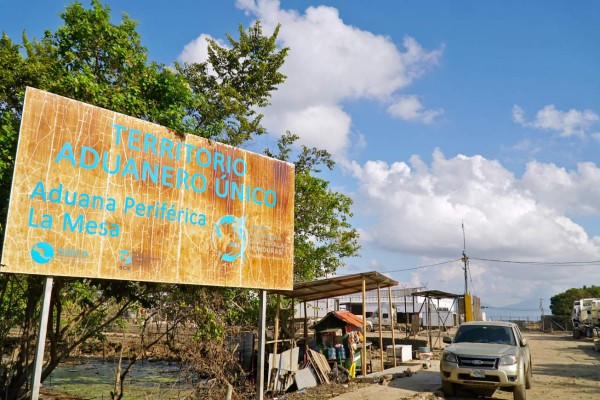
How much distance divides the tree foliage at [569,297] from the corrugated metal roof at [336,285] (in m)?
49.7

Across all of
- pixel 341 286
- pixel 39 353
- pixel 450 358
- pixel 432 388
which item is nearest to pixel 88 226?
pixel 39 353

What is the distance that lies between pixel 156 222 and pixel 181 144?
1.66 metres

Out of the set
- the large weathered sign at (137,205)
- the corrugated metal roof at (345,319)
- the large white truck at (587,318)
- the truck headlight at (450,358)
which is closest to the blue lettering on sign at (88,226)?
the large weathered sign at (137,205)

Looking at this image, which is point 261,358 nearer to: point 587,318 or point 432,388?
point 432,388

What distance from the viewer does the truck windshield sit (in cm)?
1305

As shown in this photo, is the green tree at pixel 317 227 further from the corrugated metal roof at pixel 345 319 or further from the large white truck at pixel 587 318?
the large white truck at pixel 587 318

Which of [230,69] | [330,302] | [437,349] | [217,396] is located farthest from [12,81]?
[330,302]

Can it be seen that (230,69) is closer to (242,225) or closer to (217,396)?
(242,225)

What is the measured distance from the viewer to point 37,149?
696 cm

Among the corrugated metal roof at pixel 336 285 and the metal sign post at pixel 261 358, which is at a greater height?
the corrugated metal roof at pixel 336 285

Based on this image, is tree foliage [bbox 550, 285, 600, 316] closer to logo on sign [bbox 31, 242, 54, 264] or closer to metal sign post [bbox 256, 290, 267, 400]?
metal sign post [bbox 256, 290, 267, 400]

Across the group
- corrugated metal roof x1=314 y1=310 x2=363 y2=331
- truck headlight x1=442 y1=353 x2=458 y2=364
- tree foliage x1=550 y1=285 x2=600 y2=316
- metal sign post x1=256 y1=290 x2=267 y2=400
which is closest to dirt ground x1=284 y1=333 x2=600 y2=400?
truck headlight x1=442 y1=353 x2=458 y2=364

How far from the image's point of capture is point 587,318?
127 ft

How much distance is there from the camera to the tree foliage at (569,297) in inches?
2307
